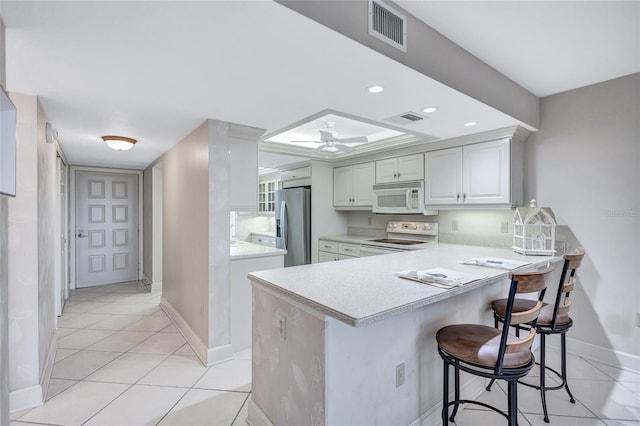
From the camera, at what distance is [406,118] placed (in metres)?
2.65

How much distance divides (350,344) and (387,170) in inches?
123

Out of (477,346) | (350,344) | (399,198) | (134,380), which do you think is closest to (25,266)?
(134,380)

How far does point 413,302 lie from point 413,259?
1180mm

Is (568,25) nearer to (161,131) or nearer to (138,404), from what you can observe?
(161,131)

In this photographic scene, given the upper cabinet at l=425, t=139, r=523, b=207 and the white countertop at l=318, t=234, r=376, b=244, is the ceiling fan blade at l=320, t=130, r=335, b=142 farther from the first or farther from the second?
the white countertop at l=318, t=234, r=376, b=244

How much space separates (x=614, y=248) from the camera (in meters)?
2.61

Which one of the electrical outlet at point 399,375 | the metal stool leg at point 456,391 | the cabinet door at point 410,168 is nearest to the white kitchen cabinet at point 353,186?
the cabinet door at point 410,168

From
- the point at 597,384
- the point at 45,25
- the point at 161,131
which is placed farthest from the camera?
the point at 161,131

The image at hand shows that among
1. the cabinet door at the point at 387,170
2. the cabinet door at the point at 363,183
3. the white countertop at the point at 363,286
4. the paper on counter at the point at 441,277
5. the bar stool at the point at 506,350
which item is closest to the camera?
the white countertop at the point at 363,286

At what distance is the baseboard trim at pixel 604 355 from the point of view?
253 cm

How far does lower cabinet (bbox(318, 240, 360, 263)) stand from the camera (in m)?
4.32

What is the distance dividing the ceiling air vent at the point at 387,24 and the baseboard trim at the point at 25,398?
3082mm

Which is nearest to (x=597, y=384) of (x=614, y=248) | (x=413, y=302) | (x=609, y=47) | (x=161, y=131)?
(x=614, y=248)

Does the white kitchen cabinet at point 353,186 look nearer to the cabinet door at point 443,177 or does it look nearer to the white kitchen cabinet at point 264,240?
the cabinet door at point 443,177
